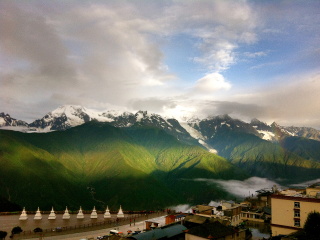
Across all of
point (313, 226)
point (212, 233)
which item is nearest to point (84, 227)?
point (212, 233)

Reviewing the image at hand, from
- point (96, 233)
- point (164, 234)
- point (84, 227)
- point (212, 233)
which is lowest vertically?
point (96, 233)

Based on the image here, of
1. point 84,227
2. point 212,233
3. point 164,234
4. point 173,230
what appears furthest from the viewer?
point 84,227

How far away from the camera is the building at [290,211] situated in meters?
53.2

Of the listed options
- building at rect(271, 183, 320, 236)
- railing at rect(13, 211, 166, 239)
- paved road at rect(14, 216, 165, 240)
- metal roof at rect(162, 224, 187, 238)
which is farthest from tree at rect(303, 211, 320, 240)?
railing at rect(13, 211, 166, 239)

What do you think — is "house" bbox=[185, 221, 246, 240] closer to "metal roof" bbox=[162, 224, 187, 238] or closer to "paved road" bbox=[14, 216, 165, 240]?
"metal roof" bbox=[162, 224, 187, 238]

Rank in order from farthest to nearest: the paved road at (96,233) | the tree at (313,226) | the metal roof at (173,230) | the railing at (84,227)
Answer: the railing at (84,227) < the paved road at (96,233) < the metal roof at (173,230) < the tree at (313,226)

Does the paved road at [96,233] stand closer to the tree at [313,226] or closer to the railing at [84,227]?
the railing at [84,227]

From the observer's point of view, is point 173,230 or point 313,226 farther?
point 173,230

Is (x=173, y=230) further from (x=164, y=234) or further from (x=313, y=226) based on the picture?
(x=313, y=226)

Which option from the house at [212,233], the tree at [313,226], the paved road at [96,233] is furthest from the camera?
the paved road at [96,233]

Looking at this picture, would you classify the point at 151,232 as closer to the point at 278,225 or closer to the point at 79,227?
the point at 79,227

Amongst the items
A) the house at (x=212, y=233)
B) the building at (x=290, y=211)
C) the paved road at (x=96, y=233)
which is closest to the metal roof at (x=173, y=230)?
the house at (x=212, y=233)

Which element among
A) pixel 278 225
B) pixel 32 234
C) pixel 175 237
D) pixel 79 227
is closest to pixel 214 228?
pixel 175 237

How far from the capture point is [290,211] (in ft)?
182
